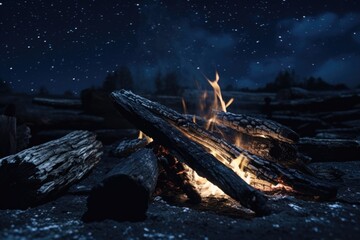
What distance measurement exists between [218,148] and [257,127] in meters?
0.94

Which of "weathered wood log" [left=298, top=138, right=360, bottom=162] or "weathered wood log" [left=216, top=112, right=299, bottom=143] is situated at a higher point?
"weathered wood log" [left=216, top=112, right=299, bottom=143]

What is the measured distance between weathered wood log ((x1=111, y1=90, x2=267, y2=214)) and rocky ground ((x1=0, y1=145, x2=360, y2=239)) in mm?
264

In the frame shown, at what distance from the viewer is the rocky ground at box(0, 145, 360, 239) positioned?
2.71 m

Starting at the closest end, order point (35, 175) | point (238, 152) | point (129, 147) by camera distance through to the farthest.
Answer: point (35, 175) → point (238, 152) → point (129, 147)

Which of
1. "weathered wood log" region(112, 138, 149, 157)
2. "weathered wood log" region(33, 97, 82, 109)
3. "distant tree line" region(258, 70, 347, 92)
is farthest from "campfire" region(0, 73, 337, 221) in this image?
"distant tree line" region(258, 70, 347, 92)

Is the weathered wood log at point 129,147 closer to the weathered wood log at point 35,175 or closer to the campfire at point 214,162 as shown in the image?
the campfire at point 214,162

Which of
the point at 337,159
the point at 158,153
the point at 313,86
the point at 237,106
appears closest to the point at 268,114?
the point at 237,106

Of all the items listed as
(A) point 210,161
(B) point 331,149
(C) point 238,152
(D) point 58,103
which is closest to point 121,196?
(A) point 210,161

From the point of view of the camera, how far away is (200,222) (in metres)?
3.05

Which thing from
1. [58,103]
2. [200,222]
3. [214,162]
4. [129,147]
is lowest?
[200,222]

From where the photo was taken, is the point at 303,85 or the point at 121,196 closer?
the point at 121,196

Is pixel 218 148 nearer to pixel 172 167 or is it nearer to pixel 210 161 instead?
pixel 210 161

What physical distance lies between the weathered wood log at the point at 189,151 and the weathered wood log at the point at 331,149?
3784mm

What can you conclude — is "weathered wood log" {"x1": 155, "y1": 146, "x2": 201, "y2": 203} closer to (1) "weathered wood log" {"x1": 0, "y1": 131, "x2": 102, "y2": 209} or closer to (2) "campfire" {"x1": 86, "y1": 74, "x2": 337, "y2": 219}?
(2) "campfire" {"x1": 86, "y1": 74, "x2": 337, "y2": 219}
